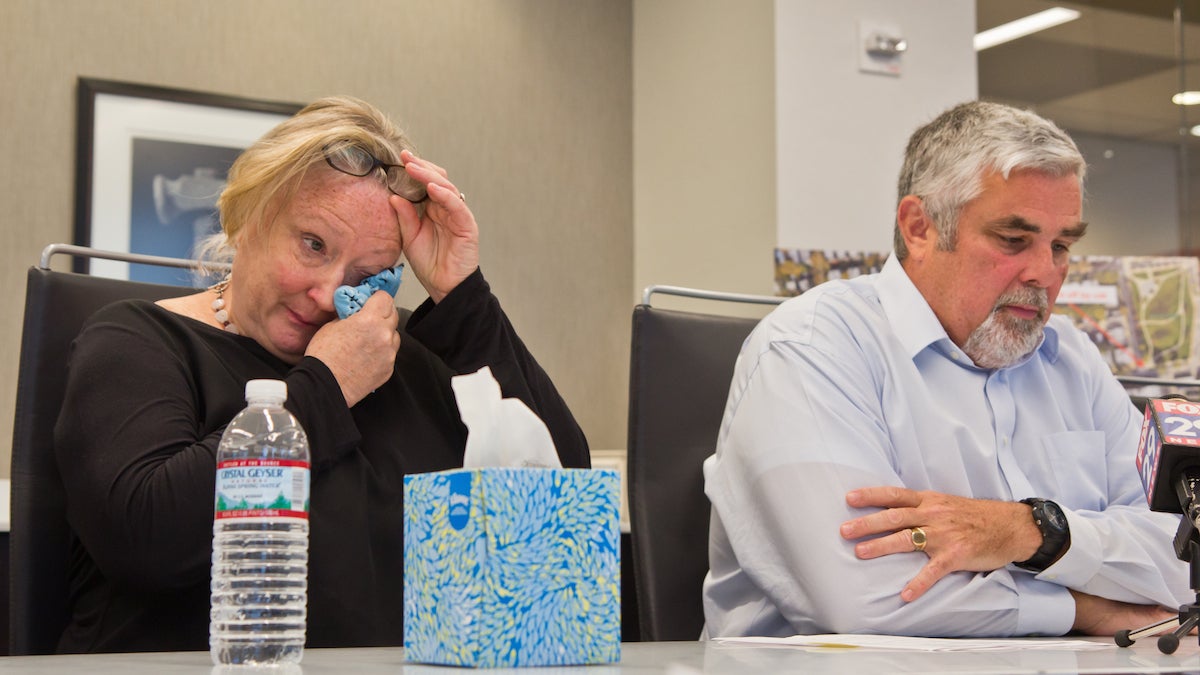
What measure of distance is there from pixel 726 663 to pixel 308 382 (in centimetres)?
64

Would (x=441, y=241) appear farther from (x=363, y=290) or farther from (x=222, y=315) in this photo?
(x=222, y=315)

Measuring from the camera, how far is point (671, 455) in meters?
1.66

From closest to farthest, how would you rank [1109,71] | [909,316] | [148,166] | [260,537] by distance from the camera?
[260,537], [909,316], [148,166], [1109,71]

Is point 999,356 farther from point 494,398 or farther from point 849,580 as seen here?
point 494,398

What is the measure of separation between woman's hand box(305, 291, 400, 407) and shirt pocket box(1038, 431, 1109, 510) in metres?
0.93

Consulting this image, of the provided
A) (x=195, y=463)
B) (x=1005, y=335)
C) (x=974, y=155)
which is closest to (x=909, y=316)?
(x=1005, y=335)

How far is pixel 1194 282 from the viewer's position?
328cm

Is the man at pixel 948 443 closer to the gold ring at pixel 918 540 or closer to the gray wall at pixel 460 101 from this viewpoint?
the gold ring at pixel 918 540

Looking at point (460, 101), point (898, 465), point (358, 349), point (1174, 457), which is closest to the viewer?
point (1174, 457)

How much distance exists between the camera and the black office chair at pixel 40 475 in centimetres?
136

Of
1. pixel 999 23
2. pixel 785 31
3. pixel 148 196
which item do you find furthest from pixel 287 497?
pixel 999 23

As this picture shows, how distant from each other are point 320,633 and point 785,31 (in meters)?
2.56

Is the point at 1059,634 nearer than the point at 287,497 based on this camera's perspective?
No

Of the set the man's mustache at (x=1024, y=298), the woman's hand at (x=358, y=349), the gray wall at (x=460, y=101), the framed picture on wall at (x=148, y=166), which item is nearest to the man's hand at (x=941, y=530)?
the man's mustache at (x=1024, y=298)
